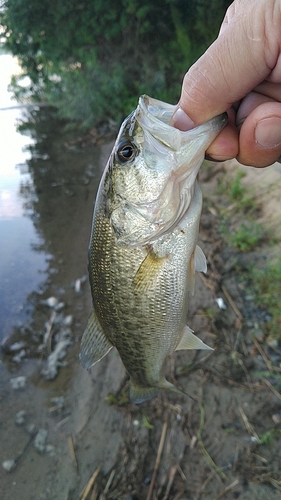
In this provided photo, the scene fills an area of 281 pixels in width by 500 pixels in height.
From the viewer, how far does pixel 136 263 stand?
1.63 metres

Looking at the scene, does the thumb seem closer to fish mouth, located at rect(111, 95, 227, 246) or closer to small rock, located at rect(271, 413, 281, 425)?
fish mouth, located at rect(111, 95, 227, 246)

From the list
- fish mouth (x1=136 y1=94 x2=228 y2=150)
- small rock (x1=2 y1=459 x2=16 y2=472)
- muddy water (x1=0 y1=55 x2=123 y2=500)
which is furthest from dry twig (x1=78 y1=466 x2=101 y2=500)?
fish mouth (x1=136 y1=94 x2=228 y2=150)

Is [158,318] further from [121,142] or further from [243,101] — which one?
[243,101]

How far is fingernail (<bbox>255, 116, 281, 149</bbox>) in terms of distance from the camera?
1517 mm

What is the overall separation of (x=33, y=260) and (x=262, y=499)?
4.45m

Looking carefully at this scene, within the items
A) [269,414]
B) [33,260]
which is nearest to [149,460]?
[269,414]

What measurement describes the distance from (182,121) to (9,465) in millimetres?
3270

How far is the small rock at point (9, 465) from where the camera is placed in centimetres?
318

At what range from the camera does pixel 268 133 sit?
154 centimetres

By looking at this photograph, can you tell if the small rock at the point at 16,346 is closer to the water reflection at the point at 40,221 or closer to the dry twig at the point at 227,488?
the water reflection at the point at 40,221

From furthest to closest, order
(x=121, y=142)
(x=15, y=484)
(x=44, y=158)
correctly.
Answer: (x=44, y=158) → (x=15, y=484) → (x=121, y=142)

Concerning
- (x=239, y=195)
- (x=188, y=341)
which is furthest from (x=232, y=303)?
(x=188, y=341)

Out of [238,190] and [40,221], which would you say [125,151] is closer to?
[238,190]

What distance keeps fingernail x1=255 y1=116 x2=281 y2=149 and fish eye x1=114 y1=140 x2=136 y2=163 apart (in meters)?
0.54
